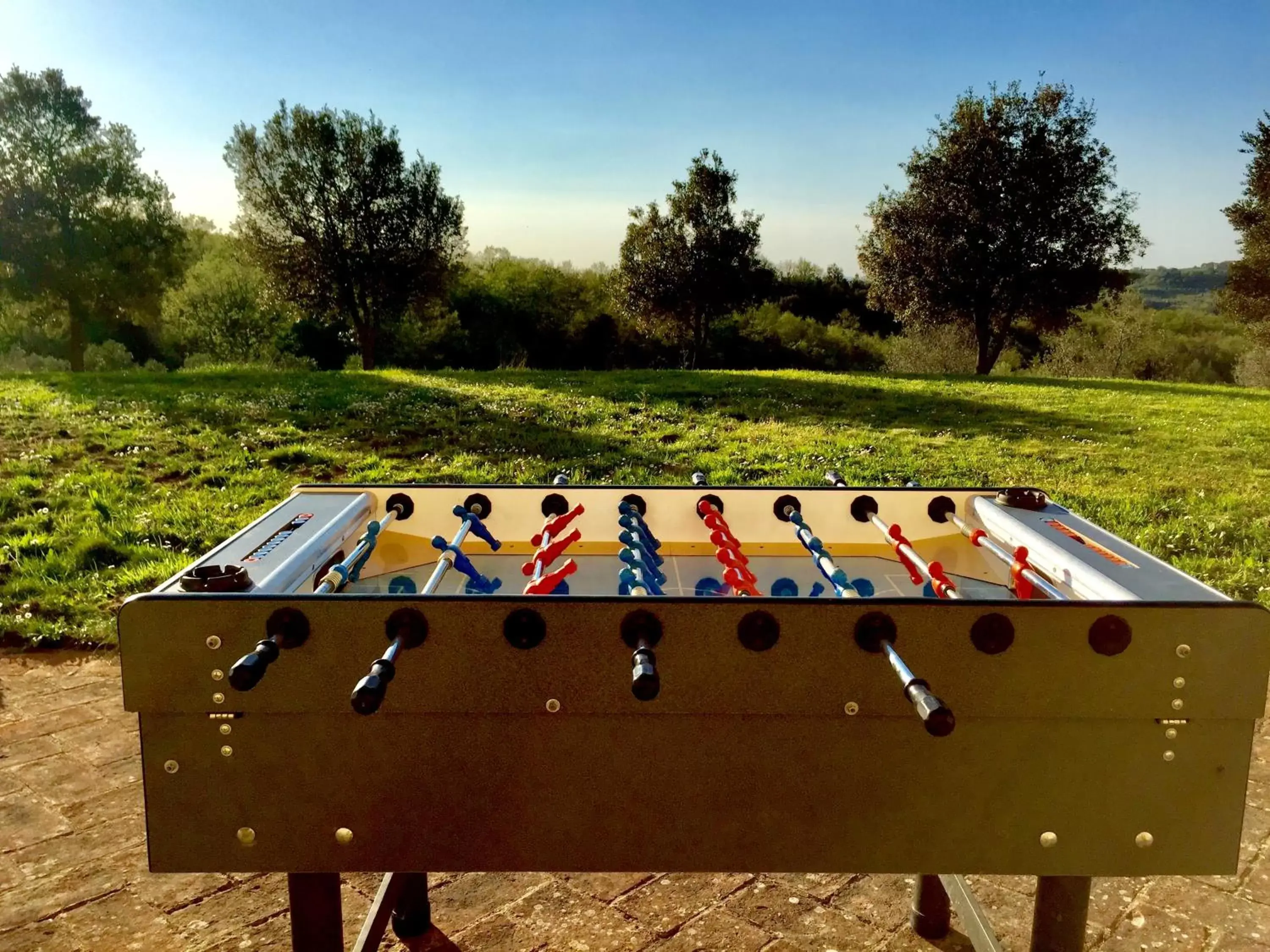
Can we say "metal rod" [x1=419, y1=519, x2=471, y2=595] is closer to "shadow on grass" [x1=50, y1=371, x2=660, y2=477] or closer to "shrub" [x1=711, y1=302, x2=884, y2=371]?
"shadow on grass" [x1=50, y1=371, x2=660, y2=477]

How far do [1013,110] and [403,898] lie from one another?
2212 cm

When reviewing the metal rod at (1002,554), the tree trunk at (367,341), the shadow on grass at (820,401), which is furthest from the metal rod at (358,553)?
the tree trunk at (367,341)

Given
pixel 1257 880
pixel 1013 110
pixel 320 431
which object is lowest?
pixel 1257 880

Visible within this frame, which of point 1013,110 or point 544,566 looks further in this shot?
point 1013,110

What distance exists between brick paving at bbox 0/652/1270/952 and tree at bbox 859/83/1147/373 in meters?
19.6

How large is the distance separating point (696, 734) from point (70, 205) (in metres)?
26.4

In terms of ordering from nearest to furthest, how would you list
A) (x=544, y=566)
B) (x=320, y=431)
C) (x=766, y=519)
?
(x=544, y=566) → (x=766, y=519) → (x=320, y=431)

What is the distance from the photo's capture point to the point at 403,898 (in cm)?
257

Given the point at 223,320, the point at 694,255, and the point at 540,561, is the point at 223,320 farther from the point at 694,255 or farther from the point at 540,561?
the point at 540,561

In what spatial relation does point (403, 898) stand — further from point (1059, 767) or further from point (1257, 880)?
point (1257, 880)

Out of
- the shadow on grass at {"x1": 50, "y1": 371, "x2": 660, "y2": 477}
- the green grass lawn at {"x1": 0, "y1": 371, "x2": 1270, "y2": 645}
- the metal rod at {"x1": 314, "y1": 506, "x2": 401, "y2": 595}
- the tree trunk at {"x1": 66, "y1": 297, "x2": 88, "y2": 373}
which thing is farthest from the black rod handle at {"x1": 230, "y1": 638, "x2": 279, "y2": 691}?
the tree trunk at {"x1": 66, "y1": 297, "x2": 88, "y2": 373}

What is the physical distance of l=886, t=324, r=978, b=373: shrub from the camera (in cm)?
2681

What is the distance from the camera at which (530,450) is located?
29.4 ft

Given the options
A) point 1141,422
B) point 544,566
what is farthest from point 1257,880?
point 1141,422
